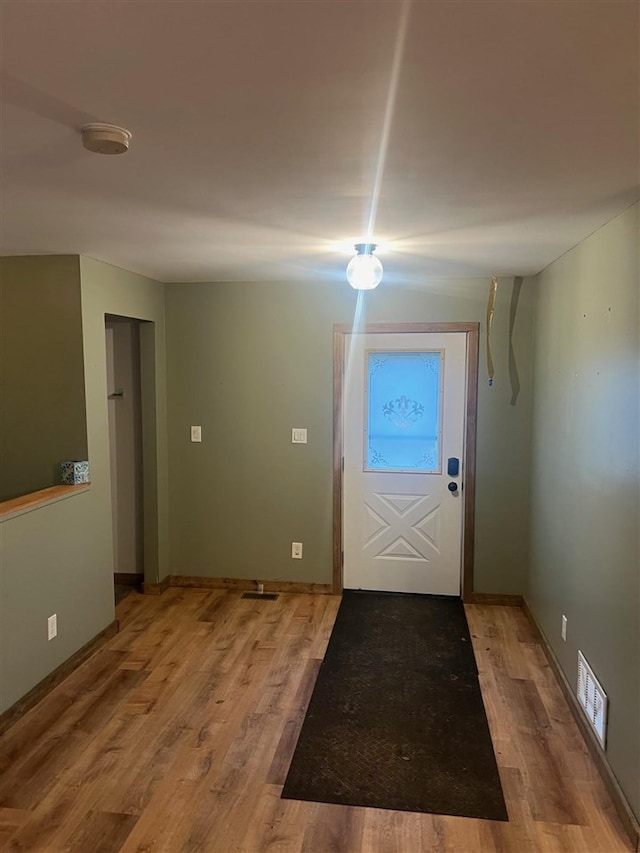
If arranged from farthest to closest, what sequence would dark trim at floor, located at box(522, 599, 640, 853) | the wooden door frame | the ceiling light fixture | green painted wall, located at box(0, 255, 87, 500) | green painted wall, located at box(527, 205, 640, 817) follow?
the wooden door frame → green painted wall, located at box(0, 255, 87, 500) → the ceiling light fixture → green painted wall, located at box(527, 205, 640, 817) → dark trim at floor, located at box(522, 599, 640, 853)

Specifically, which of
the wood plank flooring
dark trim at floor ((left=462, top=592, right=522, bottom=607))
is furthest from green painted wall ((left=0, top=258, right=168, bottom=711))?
dark trim at floor ((left=462, top=592, right=522, bottom=607))

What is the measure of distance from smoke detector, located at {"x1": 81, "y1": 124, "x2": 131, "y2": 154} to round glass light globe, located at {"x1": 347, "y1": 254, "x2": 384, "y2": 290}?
147 cm

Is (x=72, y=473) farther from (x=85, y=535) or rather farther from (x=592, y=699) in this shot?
(x=592, y=699)

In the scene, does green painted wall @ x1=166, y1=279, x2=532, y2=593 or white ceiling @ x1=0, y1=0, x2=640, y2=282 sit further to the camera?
green painted wall @ x1=166, y1=279, x2=532, y2=593

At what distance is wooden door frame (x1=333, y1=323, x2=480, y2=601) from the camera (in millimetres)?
3982

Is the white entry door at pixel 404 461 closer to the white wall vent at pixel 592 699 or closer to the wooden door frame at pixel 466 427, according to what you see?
the wooden door frame at pixel 466 427

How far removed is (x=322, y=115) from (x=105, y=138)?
559 millimetres

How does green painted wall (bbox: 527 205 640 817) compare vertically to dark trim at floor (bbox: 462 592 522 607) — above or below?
above

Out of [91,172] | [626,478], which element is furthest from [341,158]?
[626,478]

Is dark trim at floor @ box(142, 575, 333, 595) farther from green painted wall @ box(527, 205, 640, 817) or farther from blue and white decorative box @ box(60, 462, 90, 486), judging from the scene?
green painted wall @ box(527, 205, 640, 817)

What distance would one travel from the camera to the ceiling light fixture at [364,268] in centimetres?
283

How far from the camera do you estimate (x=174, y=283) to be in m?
4.25

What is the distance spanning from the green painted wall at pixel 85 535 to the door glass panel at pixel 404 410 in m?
1.56

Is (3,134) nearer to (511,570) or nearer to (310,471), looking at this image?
(310,471)
